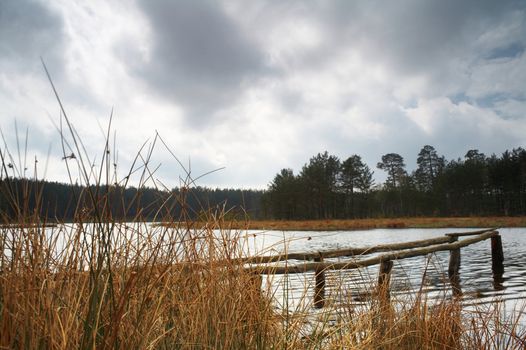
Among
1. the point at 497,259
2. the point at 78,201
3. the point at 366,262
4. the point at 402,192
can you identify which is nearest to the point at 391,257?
the point at 366,262

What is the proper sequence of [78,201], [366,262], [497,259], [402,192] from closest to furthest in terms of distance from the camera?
[78,201] < [366,262] < [497,259] < [402,192]

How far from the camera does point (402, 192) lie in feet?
237

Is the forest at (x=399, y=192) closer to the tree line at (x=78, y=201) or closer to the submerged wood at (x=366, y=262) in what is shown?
the submerged wood at (x=366, y=262)

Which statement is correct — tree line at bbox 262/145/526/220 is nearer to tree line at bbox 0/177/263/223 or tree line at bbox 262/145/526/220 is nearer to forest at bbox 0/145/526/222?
forest at bbox 0/145/526/222

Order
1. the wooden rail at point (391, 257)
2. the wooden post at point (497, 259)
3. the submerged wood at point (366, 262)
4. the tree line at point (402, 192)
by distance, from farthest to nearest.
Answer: the tree line at point (402, 192) < the wooden post at point (497, 259) < the wooden rail at point (391, 257) < the submerged wood at point (366, 262)

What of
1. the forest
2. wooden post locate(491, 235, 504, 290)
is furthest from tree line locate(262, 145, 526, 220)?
wooden post locate(491, 235, 504, 290)

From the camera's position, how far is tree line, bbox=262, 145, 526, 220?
64.3 m

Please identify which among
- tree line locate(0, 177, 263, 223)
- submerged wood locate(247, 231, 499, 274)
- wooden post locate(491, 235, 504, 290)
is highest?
tree line locate(0, 177, 263, 223)

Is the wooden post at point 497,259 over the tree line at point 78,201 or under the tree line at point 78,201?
under

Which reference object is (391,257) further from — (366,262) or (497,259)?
(497,259)

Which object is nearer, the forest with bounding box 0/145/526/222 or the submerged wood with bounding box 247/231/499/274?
the submerged wood with bounding box 247/231/499/274

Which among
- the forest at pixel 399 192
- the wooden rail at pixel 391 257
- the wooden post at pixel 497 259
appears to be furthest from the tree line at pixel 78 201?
the forest at pixel 399 192

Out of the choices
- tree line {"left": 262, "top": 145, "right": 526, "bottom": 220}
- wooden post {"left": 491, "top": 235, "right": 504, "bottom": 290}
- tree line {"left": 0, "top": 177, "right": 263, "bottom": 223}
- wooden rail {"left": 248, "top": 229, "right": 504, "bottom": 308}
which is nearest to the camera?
tree line {"left": 0, "top": 177, "right": 263, "bottom": 223}

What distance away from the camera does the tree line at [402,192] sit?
64.3m
